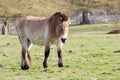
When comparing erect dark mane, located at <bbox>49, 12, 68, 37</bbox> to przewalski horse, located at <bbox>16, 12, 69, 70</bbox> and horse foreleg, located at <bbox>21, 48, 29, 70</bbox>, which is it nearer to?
przewalski horse, located at <bbox>16, 12, 69, 70</bbox>

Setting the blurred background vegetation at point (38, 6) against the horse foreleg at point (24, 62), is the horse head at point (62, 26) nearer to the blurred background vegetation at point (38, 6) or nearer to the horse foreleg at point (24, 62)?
the horse foreleg at point (24, 62)

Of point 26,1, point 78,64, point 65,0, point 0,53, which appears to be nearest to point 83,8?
point 65,0

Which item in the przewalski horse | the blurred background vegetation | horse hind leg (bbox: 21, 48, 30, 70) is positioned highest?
the przewalski horse

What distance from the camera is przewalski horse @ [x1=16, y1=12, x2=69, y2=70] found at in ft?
39.9

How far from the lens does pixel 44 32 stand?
1287 cm

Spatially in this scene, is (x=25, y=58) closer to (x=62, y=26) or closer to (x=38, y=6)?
(x=62, y=26)

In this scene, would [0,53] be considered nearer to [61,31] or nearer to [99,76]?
[61,31]

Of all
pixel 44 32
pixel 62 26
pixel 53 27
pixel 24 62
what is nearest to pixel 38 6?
pixel 24 62

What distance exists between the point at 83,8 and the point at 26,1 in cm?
1191

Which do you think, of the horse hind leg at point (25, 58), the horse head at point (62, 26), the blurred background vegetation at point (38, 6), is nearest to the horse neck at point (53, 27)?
the horse head at point (62, 26)

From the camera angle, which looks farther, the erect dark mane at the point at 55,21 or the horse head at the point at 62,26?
the erect dark mane at the point at 55,21

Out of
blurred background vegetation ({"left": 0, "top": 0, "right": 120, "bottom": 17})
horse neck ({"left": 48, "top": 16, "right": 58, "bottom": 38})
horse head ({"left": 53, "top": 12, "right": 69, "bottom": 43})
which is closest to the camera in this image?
horse head ({"left": 53, "top": 12, "right": 69, "bottom": 43})

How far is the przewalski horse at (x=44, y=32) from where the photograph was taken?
12156 millimetres

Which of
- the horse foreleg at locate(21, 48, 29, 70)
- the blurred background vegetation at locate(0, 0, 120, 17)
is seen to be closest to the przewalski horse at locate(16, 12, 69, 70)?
the horse foreleg at locate(21, 48, 29, 70)
